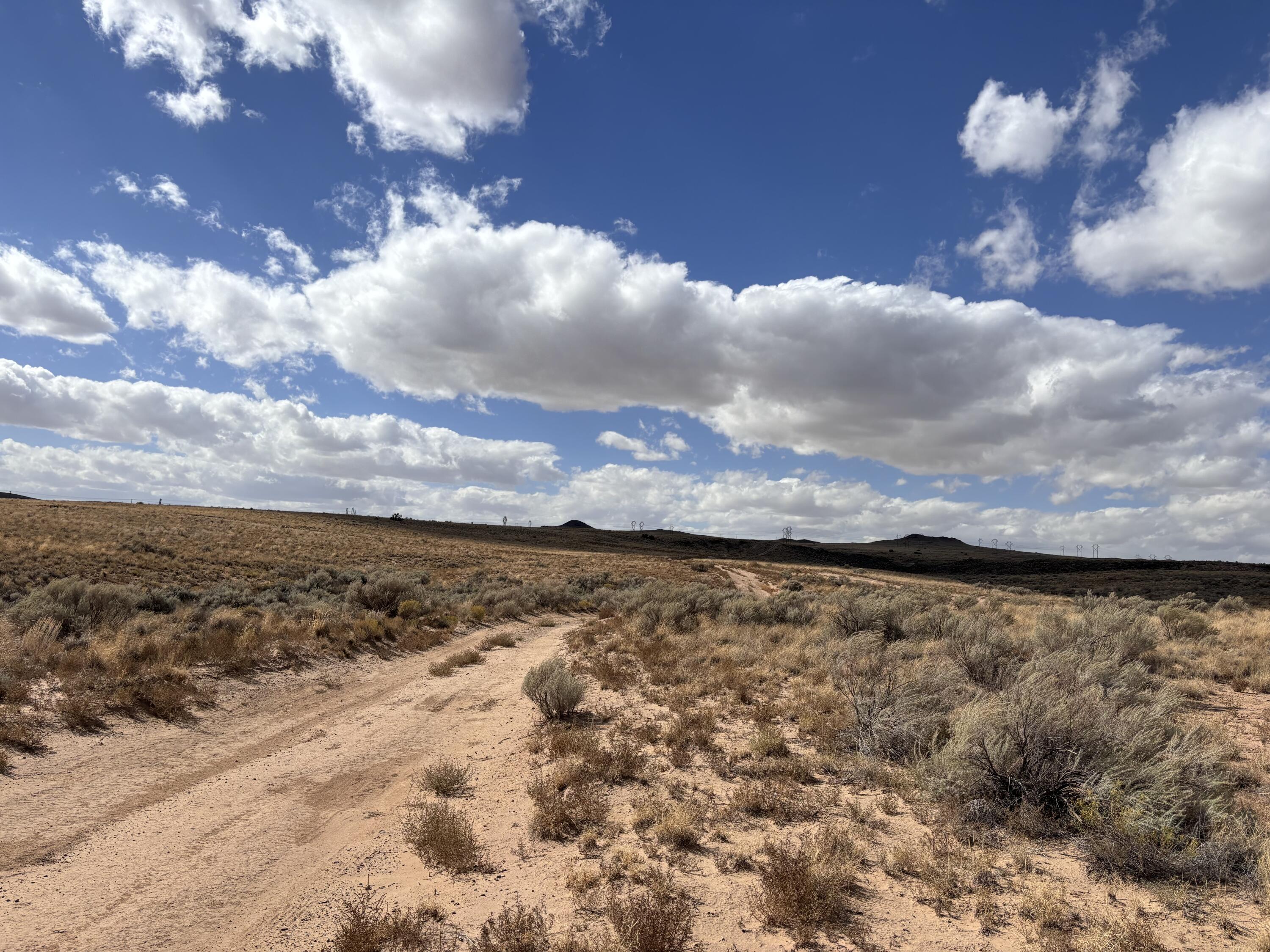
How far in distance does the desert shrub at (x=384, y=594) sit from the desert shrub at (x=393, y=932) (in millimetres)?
16324

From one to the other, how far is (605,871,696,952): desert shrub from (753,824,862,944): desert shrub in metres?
0.62

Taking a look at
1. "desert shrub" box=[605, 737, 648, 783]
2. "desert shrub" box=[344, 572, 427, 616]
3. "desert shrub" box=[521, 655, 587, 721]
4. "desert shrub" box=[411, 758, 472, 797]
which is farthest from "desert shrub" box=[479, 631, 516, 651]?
"desert shrub" box=[605, 737, 648, 783]

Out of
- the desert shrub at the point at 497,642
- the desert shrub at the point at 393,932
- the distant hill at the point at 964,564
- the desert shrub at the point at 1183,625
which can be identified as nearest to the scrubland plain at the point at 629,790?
the desert shrub at the point at 393,932

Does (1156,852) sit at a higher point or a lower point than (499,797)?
higher

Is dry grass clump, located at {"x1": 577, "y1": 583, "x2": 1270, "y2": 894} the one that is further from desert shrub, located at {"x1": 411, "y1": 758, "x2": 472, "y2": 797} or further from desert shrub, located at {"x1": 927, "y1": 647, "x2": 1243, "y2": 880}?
desert shrub, located at {"x1": 411, "y1": 758, "x2": 472, "y2": 797}

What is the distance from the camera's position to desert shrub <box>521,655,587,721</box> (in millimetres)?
10062

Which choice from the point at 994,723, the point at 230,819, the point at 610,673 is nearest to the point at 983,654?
the point at 994,723

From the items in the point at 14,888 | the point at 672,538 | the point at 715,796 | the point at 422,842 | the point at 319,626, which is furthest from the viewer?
the point at 672,538

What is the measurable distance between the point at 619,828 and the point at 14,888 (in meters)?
5.23

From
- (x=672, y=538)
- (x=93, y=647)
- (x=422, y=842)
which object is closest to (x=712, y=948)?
(x=422, y=842)

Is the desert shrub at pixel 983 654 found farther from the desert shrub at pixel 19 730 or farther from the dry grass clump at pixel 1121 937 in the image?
the desert shrub at pixel 19 730

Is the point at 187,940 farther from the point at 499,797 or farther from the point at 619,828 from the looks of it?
the point at 619,828

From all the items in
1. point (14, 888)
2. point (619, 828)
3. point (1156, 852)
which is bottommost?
point (14, 888)

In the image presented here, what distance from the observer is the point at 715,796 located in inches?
268
